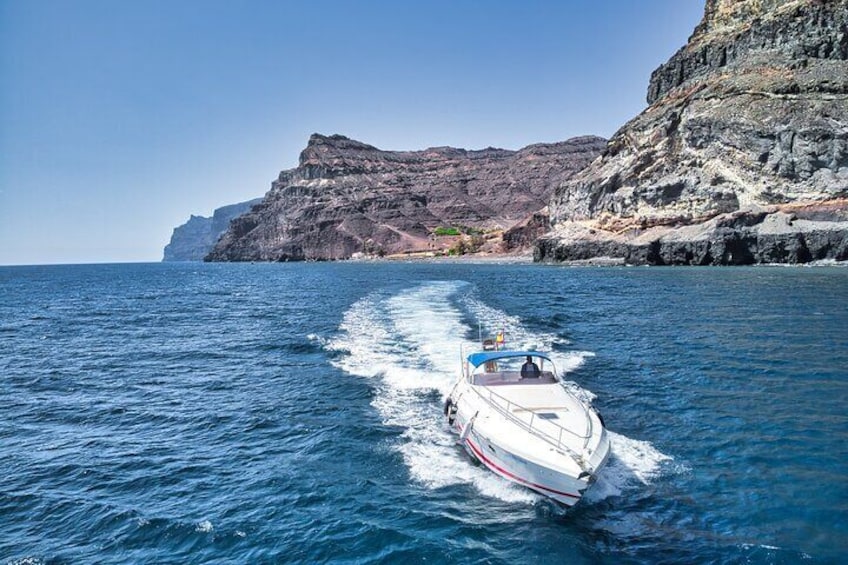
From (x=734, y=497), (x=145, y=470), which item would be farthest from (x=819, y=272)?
(x=145, y=470)

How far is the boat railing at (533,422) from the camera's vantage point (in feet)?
40.9

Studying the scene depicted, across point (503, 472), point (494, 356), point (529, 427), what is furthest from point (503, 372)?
point (503, 472)

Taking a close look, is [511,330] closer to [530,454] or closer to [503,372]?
[503,372]

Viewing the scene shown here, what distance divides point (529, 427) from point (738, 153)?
93125 mm

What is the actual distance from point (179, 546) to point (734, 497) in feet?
41.1

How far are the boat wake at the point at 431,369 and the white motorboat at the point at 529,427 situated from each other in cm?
64

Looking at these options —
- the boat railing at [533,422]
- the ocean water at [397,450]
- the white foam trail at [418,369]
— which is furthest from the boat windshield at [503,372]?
the white foam trail at [418,369]

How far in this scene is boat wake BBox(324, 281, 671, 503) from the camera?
1347 cm

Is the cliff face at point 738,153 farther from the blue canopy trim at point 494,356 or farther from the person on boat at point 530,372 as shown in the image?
the person on boat at point 530,372

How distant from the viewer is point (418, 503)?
12234 mm

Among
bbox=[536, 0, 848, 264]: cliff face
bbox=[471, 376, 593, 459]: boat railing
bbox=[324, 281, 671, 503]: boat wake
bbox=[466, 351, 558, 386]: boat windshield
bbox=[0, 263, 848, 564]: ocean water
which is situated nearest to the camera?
bbox=[0, 263, 848, 564]: ocean water

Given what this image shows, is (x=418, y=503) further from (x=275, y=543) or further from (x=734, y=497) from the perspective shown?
(x=734, y=497)

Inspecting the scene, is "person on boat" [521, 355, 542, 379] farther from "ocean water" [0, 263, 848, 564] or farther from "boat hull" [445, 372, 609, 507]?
"ocean water" [0, 263, 848, 564]

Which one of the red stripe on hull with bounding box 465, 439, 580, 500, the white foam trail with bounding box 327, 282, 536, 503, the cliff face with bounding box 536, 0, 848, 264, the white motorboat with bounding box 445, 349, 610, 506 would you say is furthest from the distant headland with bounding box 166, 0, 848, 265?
the red stripe on hull with bounding box 465, 439, 580, 500
